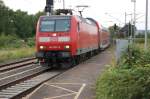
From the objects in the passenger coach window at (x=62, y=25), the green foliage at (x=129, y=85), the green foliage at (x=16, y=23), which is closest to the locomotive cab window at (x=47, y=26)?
the passenger coach window at (x=62, y=25)

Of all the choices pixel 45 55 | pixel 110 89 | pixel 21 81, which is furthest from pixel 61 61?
pixel 110 89

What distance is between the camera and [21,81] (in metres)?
19.7

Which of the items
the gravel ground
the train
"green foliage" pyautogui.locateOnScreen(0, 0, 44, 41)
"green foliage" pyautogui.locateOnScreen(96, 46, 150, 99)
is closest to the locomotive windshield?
the train

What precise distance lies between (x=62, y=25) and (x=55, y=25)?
38 cm

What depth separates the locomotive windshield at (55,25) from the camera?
2625 centimetres

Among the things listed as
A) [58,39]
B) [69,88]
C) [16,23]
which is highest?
[16,23]

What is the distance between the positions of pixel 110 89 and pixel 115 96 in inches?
15.3

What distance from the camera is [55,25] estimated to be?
86.6ft

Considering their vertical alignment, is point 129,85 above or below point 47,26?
below

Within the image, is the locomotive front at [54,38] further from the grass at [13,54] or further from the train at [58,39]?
the grass at [13,54]

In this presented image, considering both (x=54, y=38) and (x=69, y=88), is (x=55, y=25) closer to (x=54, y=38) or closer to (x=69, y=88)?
(x=54, y=38)

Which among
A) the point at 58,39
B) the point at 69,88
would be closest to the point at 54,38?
the point at 58,39

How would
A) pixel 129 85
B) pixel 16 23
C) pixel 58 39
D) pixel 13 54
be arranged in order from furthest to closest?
pixel 16 23 → pixel 13 54 → pixel 58 39 → pixel 129 85

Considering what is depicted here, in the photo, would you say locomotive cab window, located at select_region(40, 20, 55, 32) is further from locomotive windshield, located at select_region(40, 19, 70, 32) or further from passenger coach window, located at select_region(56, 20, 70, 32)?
passenger coach window, located at select_region(56, 20, 70, 32)
